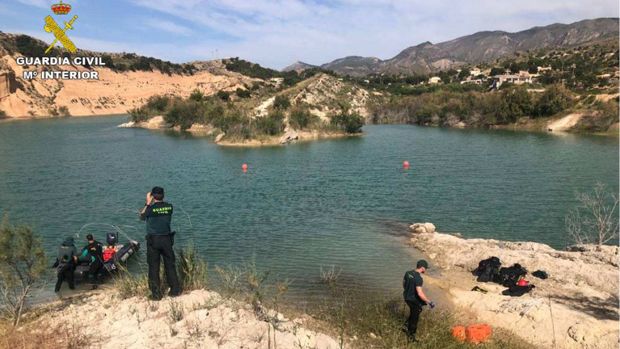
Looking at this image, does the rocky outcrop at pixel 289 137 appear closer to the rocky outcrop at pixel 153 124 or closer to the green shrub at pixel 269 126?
the green shrub at pixel 269 126

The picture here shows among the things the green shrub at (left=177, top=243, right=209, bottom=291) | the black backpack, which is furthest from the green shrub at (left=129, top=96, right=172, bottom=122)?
the black backpack

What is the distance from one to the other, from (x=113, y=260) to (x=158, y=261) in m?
6.00

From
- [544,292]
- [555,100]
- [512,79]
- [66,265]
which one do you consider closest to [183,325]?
[66,265]

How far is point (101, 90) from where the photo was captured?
138 m

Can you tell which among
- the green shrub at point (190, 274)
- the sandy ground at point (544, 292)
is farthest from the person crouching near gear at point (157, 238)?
the sandy ground at point (544, 292)

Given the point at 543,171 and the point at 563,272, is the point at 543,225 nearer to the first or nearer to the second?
the point at 563,272

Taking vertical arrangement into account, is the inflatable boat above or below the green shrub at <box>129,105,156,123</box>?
below

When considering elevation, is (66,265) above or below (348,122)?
below

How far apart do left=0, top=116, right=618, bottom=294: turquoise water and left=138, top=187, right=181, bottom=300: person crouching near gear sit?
4.69 metres

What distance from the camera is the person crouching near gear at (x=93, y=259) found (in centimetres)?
1345

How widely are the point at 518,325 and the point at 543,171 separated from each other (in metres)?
26.0

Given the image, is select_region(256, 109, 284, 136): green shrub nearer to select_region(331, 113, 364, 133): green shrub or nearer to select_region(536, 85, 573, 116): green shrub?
select_region(331, 113, 364, 133): green shrub

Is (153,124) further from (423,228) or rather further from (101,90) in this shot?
(423,228)

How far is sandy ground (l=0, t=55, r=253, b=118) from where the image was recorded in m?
115
